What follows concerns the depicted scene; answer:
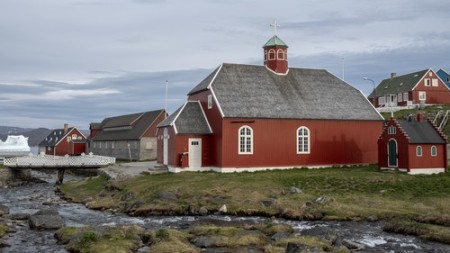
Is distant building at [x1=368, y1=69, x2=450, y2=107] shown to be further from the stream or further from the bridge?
the stream

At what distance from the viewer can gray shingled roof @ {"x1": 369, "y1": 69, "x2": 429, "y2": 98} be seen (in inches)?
2763

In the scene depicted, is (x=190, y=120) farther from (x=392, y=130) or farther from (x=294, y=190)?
(x=392, y=130)

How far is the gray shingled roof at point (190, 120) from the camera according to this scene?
37.8 metres

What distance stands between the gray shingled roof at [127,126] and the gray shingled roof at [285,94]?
79.5 feet

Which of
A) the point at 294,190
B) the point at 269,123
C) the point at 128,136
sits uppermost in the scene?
the point at 269,123

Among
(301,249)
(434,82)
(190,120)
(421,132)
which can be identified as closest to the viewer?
(301,249)

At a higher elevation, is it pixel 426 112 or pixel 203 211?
pixel 426 112

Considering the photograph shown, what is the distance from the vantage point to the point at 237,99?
125 feet

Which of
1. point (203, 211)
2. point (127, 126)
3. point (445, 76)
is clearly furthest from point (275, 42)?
point (445, 76)

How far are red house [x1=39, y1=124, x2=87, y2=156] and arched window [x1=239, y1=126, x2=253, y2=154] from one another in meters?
51.4

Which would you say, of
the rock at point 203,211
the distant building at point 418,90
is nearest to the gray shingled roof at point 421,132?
the rock at point 203,211

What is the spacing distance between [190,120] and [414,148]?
17057mm

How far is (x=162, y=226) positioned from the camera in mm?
22109

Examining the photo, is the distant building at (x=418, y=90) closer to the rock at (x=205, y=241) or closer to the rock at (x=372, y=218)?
the rock at (x=372, y=218)
